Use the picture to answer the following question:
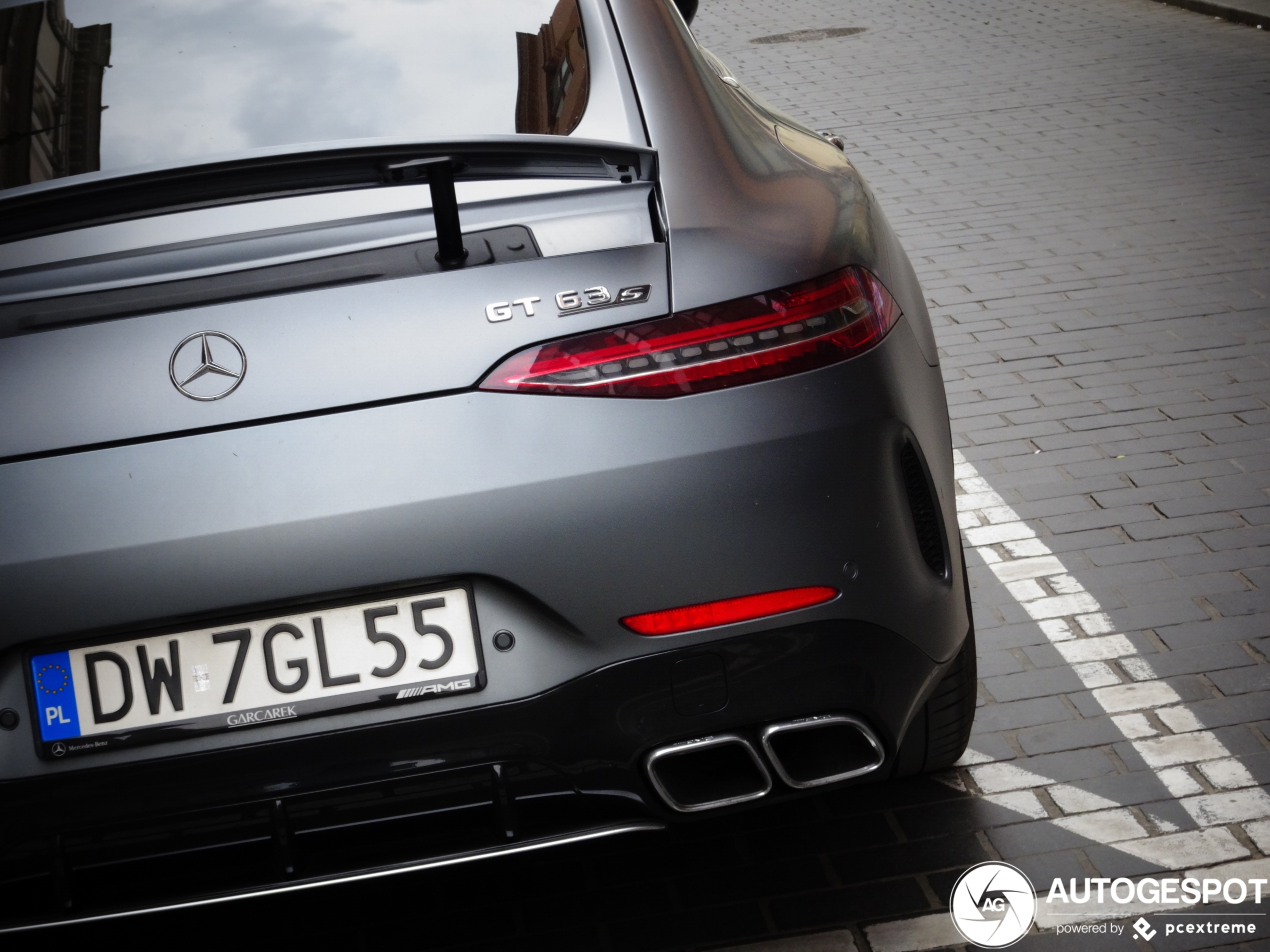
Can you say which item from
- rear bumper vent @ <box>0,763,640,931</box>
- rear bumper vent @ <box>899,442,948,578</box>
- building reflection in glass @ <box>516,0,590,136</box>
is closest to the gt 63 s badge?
building reflection in glass @ <box>516,0,590,136</box>

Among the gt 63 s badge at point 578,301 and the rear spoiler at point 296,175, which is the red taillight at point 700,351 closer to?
the gt 63 s badge at point 578,301

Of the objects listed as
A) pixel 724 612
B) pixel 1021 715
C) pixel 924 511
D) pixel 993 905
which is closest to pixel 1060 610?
pixel 1021 715

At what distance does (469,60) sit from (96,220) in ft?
2.33

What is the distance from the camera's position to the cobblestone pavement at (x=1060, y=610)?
269cm

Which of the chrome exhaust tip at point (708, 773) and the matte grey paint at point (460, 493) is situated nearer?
the matte grey paint at point (460, 493)

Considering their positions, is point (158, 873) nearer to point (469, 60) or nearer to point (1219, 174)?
point (469, 60)

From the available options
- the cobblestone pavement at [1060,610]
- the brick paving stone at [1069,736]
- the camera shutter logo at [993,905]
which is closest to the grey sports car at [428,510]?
the cobblestone pavement at [1060,610]

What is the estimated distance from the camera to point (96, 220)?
2.13 metres

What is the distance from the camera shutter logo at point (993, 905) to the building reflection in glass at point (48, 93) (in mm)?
1990

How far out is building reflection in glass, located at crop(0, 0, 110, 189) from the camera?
7.53 feet

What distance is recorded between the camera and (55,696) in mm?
1978

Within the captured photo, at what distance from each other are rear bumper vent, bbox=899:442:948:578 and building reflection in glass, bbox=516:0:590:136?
2.53 ft

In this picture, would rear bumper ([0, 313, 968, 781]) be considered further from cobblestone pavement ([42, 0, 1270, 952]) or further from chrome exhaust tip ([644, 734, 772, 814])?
cobblestone pavement ([42, 0, 1270, 952])

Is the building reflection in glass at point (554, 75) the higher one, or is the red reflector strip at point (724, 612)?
the building reflection in glass at point (554, 75)
